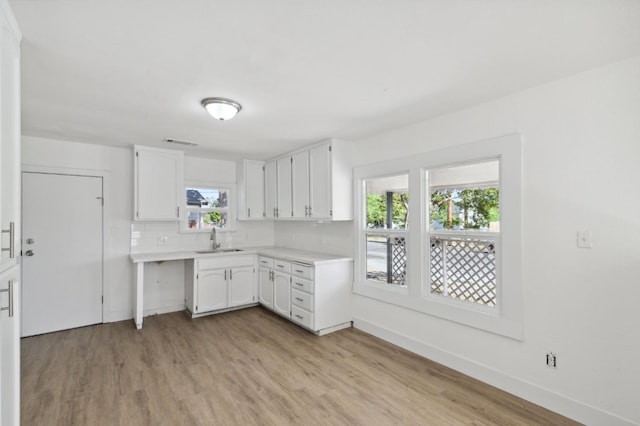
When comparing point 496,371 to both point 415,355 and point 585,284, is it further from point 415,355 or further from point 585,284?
point 585,284

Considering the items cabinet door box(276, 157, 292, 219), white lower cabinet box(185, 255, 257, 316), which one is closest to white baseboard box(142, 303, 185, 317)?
white lower cabinet box(185, 255, 257, 316)

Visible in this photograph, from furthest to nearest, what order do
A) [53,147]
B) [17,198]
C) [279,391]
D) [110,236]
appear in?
[110,236] < [53,147] < [279,391] < [17,198]

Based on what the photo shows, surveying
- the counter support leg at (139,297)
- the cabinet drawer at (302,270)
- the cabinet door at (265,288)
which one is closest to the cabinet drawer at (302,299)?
the cabinet drawer at (302,270)

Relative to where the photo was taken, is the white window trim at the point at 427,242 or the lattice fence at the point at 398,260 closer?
the white window trim at the point at 427,242

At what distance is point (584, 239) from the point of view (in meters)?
2.12

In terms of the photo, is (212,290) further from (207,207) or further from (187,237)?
(207,207)

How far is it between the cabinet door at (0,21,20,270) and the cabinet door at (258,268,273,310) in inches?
125

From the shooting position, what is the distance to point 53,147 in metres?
3.82

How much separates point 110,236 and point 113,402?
8.01ft

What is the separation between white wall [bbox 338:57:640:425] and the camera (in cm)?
196

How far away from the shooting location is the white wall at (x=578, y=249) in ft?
6.43

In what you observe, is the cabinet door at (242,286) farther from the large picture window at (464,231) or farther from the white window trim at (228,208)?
the large picture window at (464,231)

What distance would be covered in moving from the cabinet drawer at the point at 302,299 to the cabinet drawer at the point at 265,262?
26.5 inches

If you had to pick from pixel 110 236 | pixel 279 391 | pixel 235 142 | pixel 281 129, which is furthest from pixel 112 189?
pixel 279 391
